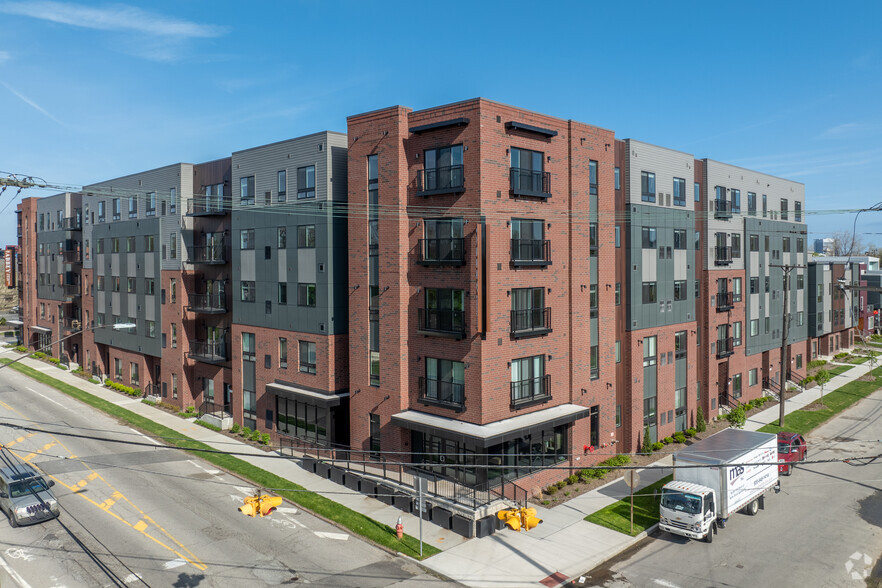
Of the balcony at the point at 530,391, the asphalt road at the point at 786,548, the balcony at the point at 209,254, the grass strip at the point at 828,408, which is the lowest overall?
the asphalt road at the point at 786,548

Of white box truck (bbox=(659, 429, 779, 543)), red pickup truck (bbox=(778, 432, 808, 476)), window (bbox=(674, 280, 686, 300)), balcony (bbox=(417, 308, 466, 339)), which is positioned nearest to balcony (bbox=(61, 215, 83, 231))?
balcony (bbox=(417, 308, 466, 339))

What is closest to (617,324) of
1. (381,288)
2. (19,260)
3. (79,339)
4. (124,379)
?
(381,288)

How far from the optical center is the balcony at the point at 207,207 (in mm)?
39969

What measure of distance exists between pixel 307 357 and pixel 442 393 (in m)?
9.90

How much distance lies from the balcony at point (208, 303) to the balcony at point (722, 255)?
33.2 metres

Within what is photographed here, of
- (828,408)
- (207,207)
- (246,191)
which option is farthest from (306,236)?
(828,408)

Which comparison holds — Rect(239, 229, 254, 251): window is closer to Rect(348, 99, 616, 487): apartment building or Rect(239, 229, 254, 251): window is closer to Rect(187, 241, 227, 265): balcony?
Rect(187, 241, 227, 265): balcony

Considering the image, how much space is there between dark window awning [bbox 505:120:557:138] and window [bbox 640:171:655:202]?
29.2 ft

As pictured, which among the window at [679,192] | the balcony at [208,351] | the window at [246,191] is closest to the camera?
the window at [246,191]

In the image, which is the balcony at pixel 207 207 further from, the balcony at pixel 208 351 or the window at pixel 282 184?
the balcony at pixel 208 351

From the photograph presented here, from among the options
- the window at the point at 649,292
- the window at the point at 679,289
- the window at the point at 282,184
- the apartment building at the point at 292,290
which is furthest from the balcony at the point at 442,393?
the window at the point at 679,289

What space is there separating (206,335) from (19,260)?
46.1 metres

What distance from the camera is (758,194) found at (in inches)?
1864

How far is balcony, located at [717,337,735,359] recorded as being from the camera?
4246cm
